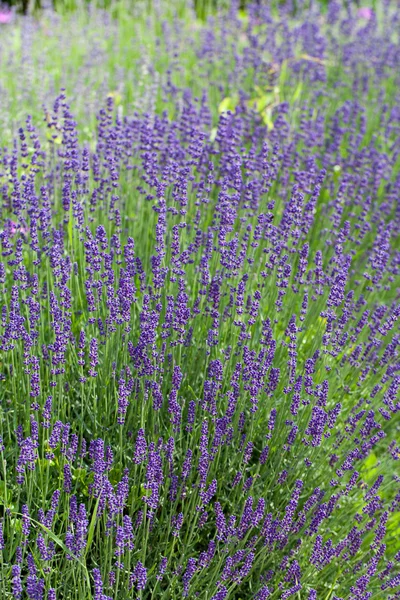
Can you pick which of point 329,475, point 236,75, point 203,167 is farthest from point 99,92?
point 329,475

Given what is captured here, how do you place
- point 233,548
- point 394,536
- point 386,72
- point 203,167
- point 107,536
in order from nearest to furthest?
point 107,536 < point 233,548 < point 394,536 < point 203,167 < point 386,72

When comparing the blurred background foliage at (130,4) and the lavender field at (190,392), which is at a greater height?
the blurred background foliage at (130,4)

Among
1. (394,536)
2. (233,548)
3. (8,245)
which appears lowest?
(394,536)

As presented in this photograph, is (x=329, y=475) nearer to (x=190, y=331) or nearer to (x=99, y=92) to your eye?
(x=190, y=331)

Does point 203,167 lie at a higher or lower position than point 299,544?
higher

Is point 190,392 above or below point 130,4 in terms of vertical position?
below

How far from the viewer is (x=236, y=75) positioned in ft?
19.7

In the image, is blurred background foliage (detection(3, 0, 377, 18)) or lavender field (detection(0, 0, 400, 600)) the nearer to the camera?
lavender field (detection(0, 0, 400, 600))

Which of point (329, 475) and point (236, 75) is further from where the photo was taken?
point (236, 75)

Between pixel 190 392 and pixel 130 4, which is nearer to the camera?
pixel 190 392

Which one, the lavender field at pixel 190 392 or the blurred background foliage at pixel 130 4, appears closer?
the lavender field at pixel 190 392

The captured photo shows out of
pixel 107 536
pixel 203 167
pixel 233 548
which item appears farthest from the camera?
pixel 203 167

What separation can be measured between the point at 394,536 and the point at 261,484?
726 millimetres

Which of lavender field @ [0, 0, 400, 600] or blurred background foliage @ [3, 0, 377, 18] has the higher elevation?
blurred background foliage @ [3, 0, 377, 18]
